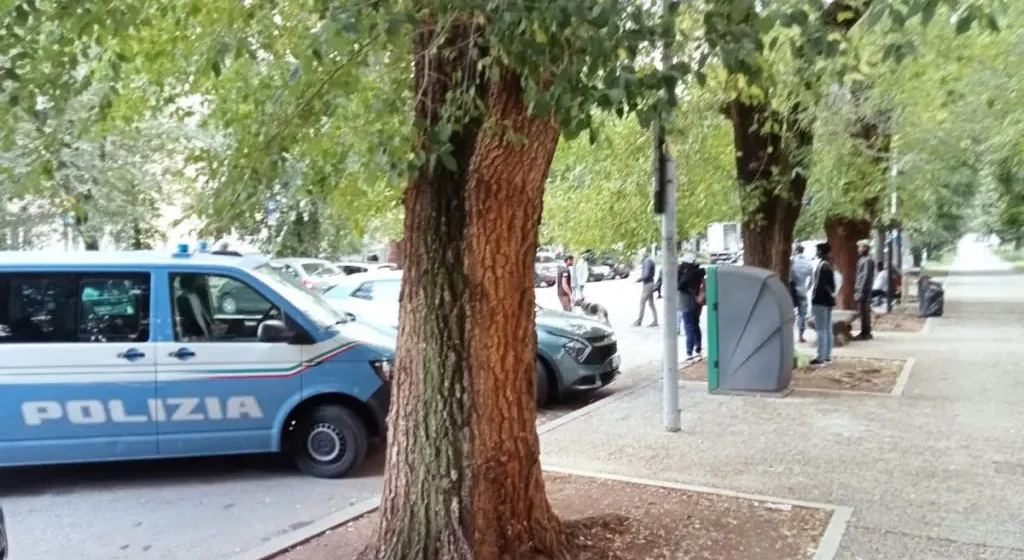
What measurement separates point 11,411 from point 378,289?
550 centimetres

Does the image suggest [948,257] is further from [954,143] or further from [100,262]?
[100,262]

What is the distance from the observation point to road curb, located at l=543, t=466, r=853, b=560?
5.21m

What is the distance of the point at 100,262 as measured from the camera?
7184 millimetres

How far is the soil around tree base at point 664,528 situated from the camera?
515 cm

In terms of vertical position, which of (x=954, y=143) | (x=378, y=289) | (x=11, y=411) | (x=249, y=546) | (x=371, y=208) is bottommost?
(x=249, y=546)

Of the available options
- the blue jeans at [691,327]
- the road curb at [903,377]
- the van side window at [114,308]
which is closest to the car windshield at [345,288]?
the van side window at [114,308]

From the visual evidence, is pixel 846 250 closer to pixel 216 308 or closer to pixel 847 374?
pixel 847 374

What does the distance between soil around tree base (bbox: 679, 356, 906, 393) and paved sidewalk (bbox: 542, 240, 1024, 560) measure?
0.47 meters

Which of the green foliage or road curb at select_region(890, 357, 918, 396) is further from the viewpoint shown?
the green foliage

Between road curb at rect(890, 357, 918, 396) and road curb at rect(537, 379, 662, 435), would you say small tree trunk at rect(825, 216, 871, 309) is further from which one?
road curb at rect(537, 379, 662, 435)

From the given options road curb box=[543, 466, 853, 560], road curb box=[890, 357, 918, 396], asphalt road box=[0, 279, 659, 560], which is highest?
road curb box=[890, 357, 918, 396]

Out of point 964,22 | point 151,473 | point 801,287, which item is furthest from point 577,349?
point 801,287

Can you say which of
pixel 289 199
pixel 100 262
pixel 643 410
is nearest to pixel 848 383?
pixel 643 410

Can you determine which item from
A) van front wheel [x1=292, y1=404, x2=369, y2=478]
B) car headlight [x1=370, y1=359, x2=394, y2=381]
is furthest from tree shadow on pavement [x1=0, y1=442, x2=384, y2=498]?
car headlight [x1=370, y1=359, x2=394, y2=381]
